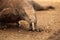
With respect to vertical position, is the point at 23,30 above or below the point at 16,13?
below

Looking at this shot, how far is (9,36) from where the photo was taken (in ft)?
9.05

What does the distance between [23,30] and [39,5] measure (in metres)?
1.37

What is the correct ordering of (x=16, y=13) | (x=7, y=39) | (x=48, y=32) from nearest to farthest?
(x=7, y=39) → (x=48, y=32) → (x=16, y=13)

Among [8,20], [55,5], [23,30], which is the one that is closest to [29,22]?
[23,30]

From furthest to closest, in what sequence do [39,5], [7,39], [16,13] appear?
[39,5] < [16,13] < [7,39]

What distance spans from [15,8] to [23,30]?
0.31 meters

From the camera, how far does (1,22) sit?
3.17 meters

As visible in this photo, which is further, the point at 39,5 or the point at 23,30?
the point at 39,5

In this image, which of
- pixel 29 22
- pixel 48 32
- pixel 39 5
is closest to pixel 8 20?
pixel 29 22

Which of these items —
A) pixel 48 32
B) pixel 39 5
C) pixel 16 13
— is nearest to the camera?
pixel 48 32

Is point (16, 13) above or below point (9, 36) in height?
above

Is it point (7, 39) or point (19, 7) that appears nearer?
point (7, 39)

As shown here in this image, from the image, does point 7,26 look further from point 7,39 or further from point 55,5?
point 55,5

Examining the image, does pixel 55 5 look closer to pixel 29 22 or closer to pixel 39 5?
pixel 39 5
